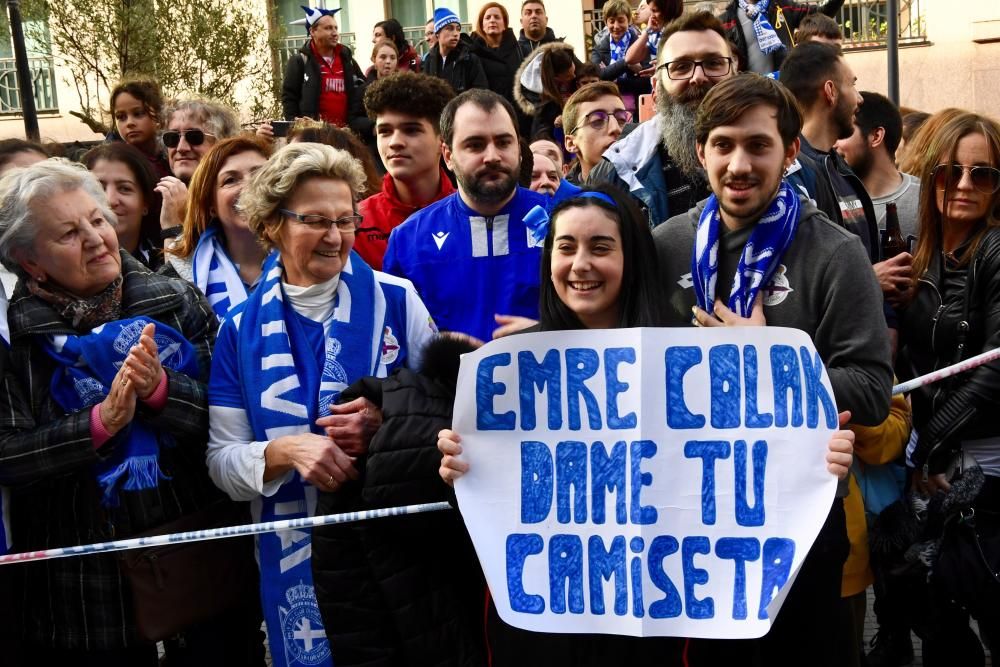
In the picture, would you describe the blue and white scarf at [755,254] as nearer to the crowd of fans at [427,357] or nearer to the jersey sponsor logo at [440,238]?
the crowd of fans at [427,357]

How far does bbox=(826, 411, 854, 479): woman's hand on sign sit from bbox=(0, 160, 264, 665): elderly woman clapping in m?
1.87

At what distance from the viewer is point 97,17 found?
16.3 meters

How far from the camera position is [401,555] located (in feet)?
10.5

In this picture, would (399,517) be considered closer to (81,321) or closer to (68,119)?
(81,321)

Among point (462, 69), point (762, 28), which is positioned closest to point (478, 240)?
point (762, 28)

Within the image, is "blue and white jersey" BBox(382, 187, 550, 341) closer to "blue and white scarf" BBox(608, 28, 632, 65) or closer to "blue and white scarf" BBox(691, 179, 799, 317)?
"blue and white scarf" BBox(691, 179, 799, 317)

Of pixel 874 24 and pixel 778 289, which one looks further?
pixel 874 24

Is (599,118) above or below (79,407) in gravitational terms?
above

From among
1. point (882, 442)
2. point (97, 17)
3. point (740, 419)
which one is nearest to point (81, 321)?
point (740, 419)

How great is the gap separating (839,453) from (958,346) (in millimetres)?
1239

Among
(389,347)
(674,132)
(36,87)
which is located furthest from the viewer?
(36,87)

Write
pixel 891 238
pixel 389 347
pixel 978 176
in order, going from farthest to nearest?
pixel 891 238
pixel 978 176
pixel 389 347

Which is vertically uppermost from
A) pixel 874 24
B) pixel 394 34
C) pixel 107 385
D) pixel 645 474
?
pixel 874 24

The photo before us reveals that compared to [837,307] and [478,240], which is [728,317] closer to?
[837,307]
